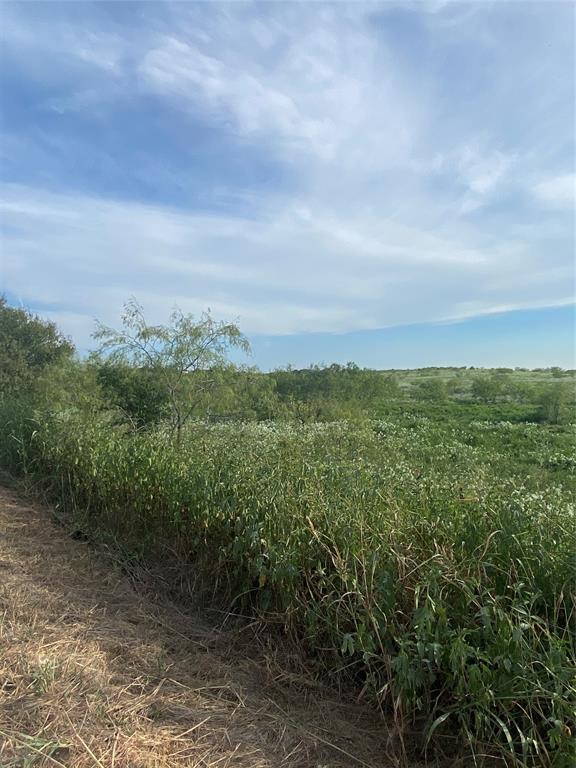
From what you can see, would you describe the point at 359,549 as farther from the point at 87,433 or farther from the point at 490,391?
the point at 490,391

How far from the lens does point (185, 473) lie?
369cm

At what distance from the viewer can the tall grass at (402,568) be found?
1.70 meters

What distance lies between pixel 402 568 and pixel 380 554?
120 millimetres

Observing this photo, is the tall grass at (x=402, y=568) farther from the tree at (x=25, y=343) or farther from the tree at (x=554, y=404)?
the tree at (x=554, y=404)

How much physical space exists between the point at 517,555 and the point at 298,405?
7.73m

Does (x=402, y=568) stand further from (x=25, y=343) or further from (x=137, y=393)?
(x=25, y=343)

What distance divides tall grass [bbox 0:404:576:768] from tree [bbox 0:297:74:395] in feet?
39.5

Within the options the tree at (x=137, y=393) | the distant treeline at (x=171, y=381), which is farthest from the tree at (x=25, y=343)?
the tree at (x=137, y=393)

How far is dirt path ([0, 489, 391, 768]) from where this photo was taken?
175cm

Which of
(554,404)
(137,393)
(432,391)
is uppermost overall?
(432,391)

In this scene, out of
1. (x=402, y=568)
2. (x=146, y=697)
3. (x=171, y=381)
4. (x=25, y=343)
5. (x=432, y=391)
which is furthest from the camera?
(x=432, y=391)

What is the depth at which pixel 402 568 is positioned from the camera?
219 cm

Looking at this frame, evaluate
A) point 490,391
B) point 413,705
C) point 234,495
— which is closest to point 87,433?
point 234,495

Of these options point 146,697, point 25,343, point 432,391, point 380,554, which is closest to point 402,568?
point 380,554
